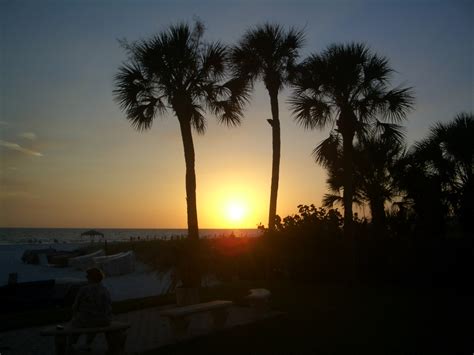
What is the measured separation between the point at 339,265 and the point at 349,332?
25.8 feet

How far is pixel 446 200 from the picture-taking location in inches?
659

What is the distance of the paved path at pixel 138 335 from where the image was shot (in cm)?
775

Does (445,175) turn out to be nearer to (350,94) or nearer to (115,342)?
(350,94)

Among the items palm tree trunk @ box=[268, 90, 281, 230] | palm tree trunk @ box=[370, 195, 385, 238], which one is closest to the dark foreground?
palm tree trunk @ box=[268, 90, 281, 230]

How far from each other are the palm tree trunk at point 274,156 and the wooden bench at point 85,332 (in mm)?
9664

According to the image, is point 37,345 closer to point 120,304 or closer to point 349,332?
point 120,304

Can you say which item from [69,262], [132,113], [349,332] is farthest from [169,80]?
[69,262]

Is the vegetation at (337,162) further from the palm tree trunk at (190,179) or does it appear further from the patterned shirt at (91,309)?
the patterned shirt at (91,309)

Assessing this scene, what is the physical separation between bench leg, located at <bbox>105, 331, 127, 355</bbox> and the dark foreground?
0.58 meters

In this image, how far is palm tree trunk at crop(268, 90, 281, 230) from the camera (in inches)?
632

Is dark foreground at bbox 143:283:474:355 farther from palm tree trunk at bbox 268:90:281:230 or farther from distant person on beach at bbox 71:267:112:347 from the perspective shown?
palm tree trunk at bbox 268:90:281:230

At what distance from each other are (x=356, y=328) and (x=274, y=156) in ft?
26.9

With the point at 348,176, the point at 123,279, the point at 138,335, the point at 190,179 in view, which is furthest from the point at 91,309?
the point at 123,279

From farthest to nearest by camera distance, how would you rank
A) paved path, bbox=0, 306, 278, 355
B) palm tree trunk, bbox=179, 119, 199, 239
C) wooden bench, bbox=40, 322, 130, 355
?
palm tree trunk, bbox=179, 119, 199, 239
paved path, bbox=0, 306, 278, 355
wooden bench, bbox=40, 322, 130, 355
